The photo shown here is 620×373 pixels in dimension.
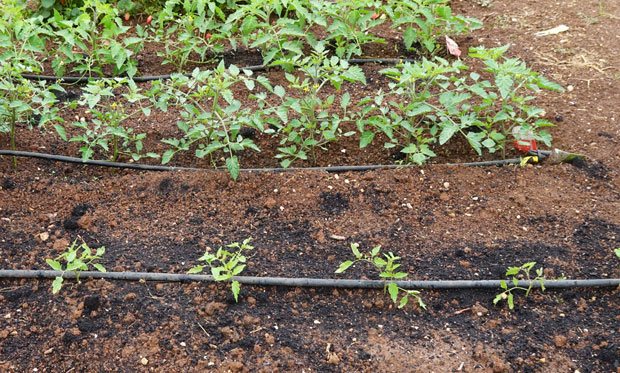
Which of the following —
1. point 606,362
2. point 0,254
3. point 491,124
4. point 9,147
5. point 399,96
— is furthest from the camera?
point 399,96

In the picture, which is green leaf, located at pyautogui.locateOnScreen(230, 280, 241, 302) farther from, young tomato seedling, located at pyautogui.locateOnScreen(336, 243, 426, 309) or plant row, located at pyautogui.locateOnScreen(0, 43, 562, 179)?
plant row, located at pyautogui.locateOnScreen(0, 43, 562, 179)

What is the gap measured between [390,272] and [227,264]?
68cm

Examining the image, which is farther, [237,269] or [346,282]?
[346,282]

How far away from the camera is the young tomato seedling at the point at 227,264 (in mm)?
2984

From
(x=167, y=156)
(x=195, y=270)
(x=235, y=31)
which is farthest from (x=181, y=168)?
(x=235, y=31)

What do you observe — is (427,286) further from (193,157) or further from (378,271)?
(193,157)

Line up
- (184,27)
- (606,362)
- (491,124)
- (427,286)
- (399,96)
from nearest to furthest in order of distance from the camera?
1. (606,362)
2. (427,286)
3. (491,124)
4. (399,96)
5. (184,27)

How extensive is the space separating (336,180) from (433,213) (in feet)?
1.77

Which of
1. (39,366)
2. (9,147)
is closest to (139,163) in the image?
(9,147)

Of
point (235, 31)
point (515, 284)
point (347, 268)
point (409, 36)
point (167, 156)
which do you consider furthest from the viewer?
point (235, 31)

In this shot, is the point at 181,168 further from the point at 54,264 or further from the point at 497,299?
the point at 497,299

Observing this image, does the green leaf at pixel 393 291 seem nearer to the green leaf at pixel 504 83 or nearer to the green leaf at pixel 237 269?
the green leaf at pixel 237 269

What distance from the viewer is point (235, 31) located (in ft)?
16.0

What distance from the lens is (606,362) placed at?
2766 mm
